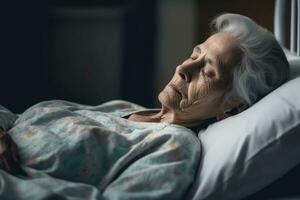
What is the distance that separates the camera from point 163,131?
46.5 inches

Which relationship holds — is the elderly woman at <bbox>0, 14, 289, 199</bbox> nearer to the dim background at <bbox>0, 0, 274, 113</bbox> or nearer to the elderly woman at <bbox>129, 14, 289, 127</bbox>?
the elderly woman at <bbox>129, 14, 289, 127</bbox>

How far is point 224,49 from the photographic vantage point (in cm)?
132

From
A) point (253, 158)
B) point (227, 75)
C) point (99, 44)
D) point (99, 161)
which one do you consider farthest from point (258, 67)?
point (99, 44)

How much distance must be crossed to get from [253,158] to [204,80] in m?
0.35

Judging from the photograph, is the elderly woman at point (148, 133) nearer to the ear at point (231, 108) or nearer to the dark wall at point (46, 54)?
the ear at point (231, 108)

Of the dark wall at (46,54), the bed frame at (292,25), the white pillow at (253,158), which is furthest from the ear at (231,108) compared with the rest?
the dark wall at (46,54)

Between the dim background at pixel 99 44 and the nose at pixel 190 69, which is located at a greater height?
the nose at pixel 190 69

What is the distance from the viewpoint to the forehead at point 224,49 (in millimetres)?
1309

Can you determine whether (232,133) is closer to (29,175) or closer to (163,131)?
(163,131)

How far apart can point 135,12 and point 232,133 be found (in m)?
1.48

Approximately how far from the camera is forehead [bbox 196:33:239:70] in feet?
4.29

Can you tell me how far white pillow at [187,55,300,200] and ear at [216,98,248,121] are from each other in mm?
239

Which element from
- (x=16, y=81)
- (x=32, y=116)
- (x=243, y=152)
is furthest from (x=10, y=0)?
(x=243, y=152)

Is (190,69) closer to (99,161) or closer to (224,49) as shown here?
(224,49)
